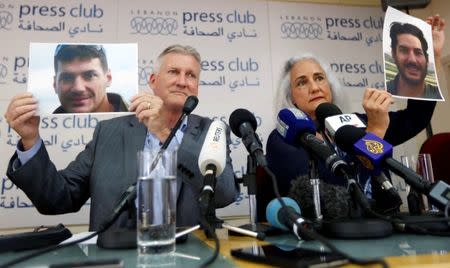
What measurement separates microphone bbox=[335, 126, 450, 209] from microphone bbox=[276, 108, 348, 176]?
0.04 m

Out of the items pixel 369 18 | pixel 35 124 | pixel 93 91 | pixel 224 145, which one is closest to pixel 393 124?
pixel 369 18

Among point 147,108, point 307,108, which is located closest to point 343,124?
point 147,108

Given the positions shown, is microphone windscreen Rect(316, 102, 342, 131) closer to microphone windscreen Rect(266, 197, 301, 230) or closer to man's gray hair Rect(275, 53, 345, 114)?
microphone windscreen Rect(266, 197, 301, 230)

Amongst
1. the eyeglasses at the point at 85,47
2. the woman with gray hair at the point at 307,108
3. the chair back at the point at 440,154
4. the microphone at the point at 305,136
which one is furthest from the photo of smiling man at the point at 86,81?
the chair back at the point at 440,154

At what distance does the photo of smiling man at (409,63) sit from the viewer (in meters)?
0.96

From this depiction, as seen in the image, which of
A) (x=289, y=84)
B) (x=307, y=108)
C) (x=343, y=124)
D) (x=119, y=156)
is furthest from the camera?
(x=289, y=84)

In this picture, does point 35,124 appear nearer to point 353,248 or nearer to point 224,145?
point 224,145

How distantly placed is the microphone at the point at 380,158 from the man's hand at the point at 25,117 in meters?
0.75

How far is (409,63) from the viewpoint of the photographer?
1.00 meters

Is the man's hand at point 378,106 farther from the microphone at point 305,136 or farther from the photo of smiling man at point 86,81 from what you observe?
the photo of smiling man at point 86,81

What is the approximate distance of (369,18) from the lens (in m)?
2.29

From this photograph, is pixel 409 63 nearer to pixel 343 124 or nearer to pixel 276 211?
pixel 343 124

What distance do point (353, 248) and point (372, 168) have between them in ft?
0.53

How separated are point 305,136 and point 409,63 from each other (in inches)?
20.0
